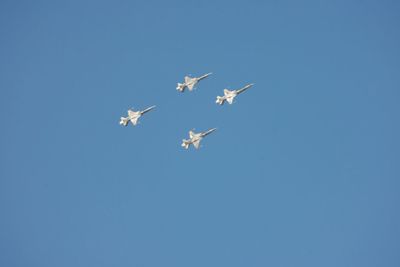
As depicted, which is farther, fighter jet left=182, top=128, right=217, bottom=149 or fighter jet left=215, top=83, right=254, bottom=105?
fighter jet left=182, top=128, right=217, bottom=149

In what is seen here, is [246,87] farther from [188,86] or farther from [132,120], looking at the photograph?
[132,120]

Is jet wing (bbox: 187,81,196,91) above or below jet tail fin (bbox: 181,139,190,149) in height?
above

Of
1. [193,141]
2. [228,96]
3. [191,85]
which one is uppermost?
[191,85]

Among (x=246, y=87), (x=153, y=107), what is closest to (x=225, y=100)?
(x=246, y=87)

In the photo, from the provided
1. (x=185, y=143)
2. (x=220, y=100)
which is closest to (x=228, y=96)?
(x=220, y=100)

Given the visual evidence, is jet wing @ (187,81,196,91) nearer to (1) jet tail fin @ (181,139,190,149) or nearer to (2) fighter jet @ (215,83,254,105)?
(2) fighter jet @ (215,83,254,105)

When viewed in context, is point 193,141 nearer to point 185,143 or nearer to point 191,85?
point 185,143

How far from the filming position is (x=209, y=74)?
141250 millimetres

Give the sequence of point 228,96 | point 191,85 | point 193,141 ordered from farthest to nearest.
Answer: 1. point 191,85
2. point 193,141
3. point 228,96

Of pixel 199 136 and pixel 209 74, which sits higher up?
pixel 209 74

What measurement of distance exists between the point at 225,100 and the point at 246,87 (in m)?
4.72

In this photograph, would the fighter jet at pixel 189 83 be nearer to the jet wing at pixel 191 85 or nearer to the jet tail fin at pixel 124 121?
the jet wing at pixel 191 85

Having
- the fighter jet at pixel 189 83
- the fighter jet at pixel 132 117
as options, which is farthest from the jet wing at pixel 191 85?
the fighter jet at pixel 132 117

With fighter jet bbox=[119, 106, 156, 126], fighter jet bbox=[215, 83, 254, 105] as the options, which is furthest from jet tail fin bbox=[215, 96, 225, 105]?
fighter jet bbox=[119, 106, 156, 126]
